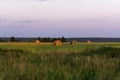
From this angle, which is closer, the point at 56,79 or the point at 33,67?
the point at 56,79

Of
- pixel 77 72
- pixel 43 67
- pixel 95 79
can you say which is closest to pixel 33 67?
pixel 43 67

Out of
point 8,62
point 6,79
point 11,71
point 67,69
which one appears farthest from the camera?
point 8,62

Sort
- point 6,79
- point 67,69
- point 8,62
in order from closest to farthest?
point 6,79 → point 67,69 → point 8,62

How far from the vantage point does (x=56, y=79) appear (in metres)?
9.62

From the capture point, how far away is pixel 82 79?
9.83m

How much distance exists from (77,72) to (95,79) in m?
0.84

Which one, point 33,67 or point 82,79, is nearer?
point 82,79

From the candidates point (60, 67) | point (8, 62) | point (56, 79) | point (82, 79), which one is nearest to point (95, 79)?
point (82, 79)

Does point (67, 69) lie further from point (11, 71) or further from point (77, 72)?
point (11, 71)

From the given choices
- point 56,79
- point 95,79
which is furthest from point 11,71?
point 95,79

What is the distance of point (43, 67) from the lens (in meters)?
11.0

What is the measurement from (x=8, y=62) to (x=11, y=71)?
6.21ft

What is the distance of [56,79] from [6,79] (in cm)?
122

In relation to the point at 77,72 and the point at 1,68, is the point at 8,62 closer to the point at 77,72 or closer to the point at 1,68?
the point at 1,68
